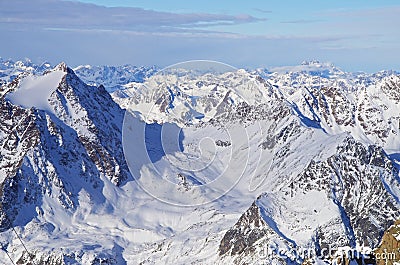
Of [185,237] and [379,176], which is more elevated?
[379,176]

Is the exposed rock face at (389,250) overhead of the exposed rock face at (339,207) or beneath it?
overhead

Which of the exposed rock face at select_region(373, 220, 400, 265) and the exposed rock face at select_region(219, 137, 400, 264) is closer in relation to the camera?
the exposed rock face at select_region(373, 220, 400, 265)

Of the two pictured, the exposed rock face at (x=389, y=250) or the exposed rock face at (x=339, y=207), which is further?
the exposed rock face at (x=339, y=207)

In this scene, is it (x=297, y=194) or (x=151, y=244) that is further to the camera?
(x=151, y=244)

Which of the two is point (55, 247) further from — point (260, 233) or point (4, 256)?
point (260, 233)

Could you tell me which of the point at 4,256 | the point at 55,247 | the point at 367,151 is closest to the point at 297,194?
the point at 367,151

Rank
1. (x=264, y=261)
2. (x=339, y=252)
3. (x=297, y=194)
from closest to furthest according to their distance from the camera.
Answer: (x=339, y=252) → (x=264, y=261) → (x=297, y=194)

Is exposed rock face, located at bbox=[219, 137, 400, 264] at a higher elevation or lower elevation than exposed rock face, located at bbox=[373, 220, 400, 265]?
lower

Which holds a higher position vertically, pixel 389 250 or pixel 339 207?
pixel 389 250

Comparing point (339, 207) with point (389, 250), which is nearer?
point (389, 250)

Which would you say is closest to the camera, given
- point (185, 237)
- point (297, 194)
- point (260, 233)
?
point (260, 233)

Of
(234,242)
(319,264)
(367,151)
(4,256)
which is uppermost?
(319,264)
